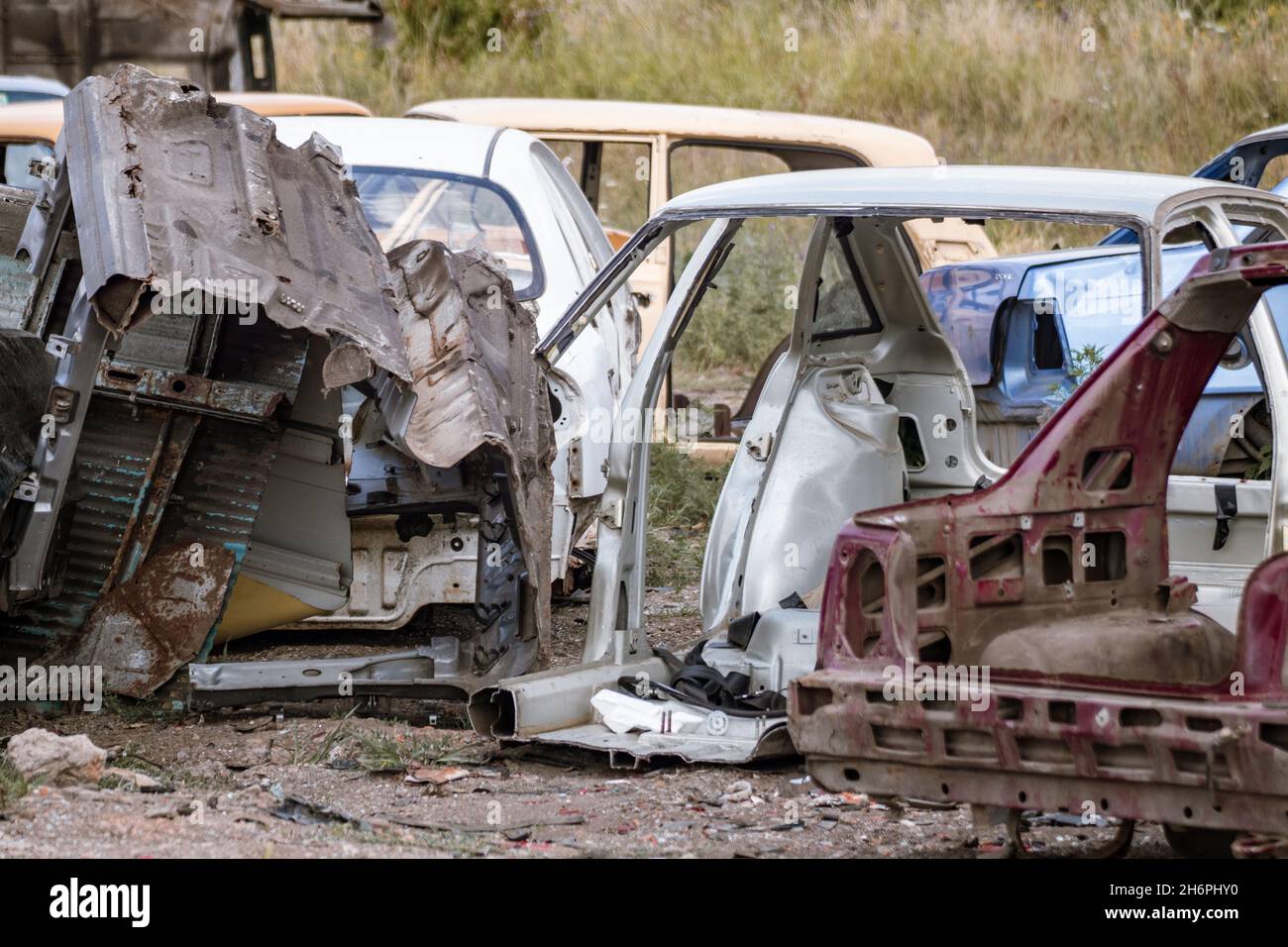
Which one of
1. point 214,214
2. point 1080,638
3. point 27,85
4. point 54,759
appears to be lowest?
point 54,759

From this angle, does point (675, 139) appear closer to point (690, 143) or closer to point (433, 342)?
point (690, 143)

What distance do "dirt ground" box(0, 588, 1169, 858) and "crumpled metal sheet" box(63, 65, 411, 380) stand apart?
47.3 inches

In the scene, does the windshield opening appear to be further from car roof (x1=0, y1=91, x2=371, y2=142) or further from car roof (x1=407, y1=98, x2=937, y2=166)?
A: car roof (x1=407, y1=98, x2=937, y2=166)

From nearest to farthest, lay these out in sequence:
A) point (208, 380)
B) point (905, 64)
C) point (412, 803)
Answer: point (412, 803)
point (208, 380)
point (905, 64)

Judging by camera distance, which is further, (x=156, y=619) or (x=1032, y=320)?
(x=1032, y=320)

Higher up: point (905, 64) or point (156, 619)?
point (905, 64)

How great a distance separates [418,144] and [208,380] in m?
2.00

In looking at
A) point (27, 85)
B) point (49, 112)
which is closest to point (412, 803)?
point (49, 112)

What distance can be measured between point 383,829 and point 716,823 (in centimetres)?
87

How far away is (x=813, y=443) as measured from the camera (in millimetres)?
5551

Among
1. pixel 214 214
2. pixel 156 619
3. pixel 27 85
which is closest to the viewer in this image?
pixel 214 214

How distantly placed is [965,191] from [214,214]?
2141mm

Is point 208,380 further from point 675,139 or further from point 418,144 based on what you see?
point 675,139

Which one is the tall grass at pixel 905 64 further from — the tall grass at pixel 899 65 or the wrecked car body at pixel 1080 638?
the wrecked car body at pixel 1080 638
